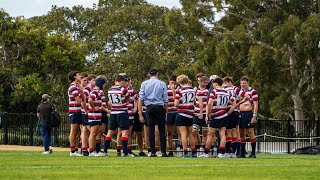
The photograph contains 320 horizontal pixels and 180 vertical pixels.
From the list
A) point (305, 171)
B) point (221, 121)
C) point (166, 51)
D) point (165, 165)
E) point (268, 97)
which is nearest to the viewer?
point (305, 171)

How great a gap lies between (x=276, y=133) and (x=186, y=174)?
87.4 feet

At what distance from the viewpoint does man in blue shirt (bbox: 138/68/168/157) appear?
81.5ft

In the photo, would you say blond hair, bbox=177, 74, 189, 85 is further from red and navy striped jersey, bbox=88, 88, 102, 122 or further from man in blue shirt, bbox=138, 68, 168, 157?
red and navy striped jersey, bbox=88, 88, 102, 122

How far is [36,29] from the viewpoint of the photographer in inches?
2296

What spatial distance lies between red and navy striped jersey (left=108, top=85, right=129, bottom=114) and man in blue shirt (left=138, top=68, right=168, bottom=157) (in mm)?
403

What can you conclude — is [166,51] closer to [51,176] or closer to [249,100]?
[249,100]

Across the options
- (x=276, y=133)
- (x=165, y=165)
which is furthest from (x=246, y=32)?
(x=165, y=165)

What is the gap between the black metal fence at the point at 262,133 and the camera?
135 ft

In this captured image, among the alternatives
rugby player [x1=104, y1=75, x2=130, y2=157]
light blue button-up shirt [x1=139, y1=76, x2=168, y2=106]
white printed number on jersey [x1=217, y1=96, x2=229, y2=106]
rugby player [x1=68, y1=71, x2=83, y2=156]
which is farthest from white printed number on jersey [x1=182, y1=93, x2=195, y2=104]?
rugby player [x1=68, y1=71, x2=83, y2=156]

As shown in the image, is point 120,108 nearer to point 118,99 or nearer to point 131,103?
point 118,99

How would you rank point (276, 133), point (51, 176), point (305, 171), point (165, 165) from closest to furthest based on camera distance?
point (51, 176) < point (305, 171) < point (165, 165) < point (276, 133)

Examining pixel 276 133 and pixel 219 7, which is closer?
pixel 276 133

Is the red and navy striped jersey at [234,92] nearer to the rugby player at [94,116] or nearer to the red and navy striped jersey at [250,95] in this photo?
the red and navy striped jersey at [250,95]

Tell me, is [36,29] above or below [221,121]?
above
